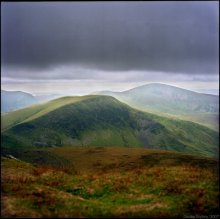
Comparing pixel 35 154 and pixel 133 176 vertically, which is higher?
pixel 133 176

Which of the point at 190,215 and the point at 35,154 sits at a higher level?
the point at 190,215

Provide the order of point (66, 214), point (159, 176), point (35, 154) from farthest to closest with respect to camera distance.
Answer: point (35, 154), point (159, 176), point (66, 214)

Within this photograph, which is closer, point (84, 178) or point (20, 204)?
point (20, 204)

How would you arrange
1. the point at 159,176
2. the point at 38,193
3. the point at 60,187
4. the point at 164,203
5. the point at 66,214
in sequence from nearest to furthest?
the point at 66,214 → the point at 164,203 → the point at 38,193 → the point at 60,187 → the point at 159,176

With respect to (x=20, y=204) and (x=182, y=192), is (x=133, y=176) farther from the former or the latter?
(x=20, y=204)

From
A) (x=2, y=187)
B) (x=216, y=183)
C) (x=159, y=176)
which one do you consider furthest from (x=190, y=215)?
(x=2, y=187)

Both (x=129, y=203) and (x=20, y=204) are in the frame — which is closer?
(x=20, y=204)

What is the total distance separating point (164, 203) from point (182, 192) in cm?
322

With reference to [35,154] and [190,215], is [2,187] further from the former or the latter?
[35,154]

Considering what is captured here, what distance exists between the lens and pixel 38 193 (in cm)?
2859

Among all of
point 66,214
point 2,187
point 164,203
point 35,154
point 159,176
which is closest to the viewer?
point 66,214

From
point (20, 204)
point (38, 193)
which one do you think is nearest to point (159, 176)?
point (38, 193)

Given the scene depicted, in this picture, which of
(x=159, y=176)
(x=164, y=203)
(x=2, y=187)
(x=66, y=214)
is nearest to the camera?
(x=66, y=214)

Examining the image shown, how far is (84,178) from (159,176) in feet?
28.4
